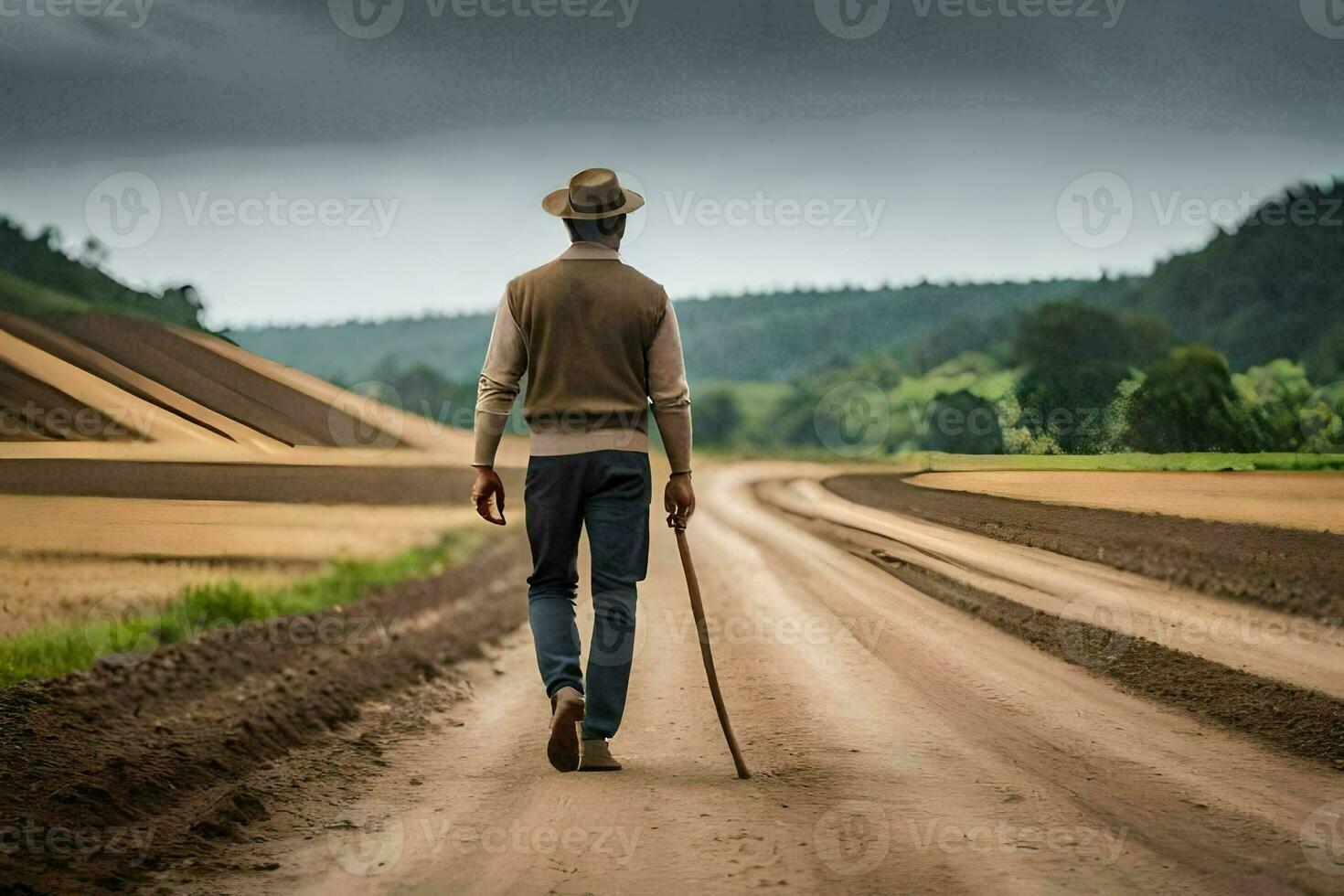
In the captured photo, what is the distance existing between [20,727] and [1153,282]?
6150 mm

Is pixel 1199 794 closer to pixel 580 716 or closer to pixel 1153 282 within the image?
pixel 580 716

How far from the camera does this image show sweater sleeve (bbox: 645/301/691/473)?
451 cm

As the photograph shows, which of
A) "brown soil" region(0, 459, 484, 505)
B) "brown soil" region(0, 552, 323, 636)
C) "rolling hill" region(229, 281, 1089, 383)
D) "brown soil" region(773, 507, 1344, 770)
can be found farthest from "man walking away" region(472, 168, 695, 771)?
"brown soil" region(0, 552, 323, 636)

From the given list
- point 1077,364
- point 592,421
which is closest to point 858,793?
point 592,421

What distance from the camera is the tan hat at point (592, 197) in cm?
451

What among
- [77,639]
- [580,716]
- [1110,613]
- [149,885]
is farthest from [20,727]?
[1110,613]

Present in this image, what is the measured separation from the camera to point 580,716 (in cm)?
435

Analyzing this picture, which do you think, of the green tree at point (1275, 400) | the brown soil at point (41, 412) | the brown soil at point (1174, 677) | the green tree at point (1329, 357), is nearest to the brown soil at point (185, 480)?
the brown soil at point (41, 412)

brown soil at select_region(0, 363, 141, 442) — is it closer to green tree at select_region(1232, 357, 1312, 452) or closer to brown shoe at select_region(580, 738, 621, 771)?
brown shoe at select_region(580, 738, 621, 771)

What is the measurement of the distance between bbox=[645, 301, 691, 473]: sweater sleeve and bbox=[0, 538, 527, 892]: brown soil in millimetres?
2137

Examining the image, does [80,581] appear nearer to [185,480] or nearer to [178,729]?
[185,480]

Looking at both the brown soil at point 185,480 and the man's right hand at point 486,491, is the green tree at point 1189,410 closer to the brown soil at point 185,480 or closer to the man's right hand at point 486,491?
the man's right hand at point 486,491

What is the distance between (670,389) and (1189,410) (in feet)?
8.36

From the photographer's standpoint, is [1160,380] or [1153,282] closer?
[1160,380]
